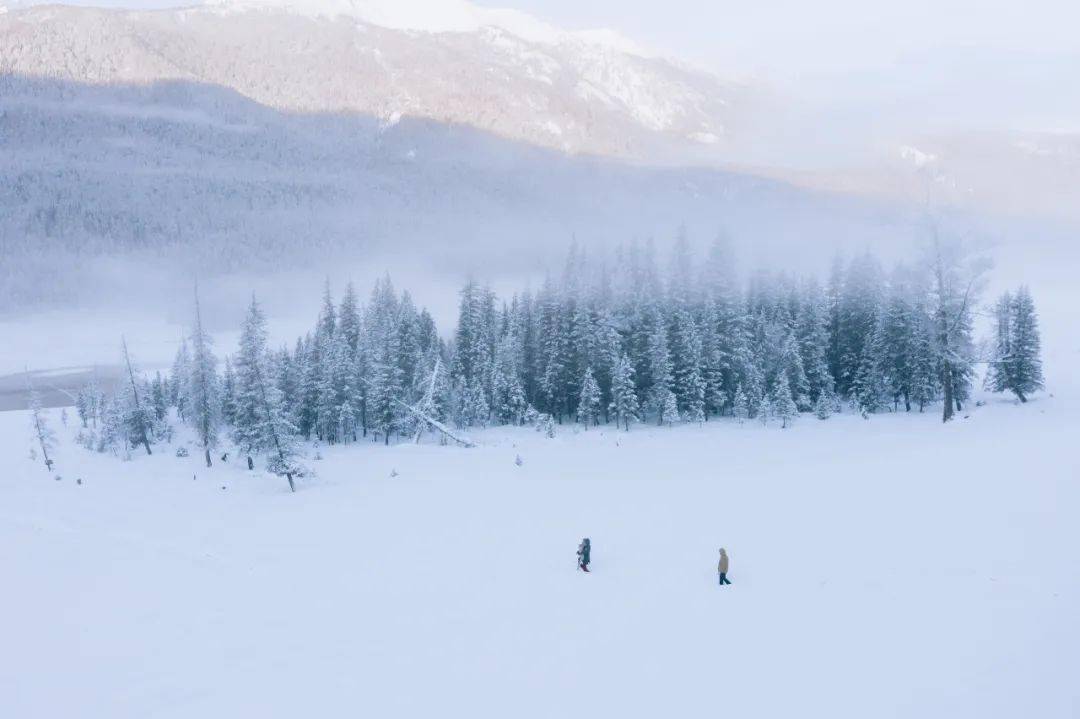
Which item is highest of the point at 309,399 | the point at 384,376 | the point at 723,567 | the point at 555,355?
the point at 555,355

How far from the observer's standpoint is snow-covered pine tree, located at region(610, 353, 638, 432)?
51.0 meters

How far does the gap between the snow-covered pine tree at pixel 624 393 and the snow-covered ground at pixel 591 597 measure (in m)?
→ 19.7

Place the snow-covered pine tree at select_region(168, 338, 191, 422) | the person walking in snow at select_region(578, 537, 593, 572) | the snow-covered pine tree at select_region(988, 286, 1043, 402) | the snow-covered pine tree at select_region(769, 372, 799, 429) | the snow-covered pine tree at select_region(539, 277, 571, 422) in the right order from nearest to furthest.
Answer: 1. the person walking in snow at select_region(578, 537, 593, 572)
2. the snow-covered pine tree at select_region(988, 286, 1043, 402)
3. the snow-covered pine tree at select_region(769, 372, 799, 429)
4. the snow-covered pine tree at select_region(539, 277, 571, 422)
5. the snow-covered pine tree at select_region(168, 338, 191, 422)

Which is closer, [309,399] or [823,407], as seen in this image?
[823,407]

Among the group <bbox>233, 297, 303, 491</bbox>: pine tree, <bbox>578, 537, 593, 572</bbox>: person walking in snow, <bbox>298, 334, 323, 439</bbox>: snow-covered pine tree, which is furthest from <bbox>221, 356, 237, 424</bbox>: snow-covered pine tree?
<bbox>578, 537, 593, 572</bbox>: person walking in snow

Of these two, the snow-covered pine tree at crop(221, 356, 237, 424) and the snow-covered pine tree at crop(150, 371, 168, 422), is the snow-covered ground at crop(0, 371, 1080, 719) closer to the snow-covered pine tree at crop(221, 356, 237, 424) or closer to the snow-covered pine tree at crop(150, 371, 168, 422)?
the snow-covered pine tree at crop(221, 356, 237, 424)

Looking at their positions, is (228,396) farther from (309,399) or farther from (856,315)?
(856,315)

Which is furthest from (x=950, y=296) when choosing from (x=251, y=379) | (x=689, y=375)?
(x=251, y=379)

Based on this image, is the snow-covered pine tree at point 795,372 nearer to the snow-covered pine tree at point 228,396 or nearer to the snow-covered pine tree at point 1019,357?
the snow-covered pine tree at point 1019,357

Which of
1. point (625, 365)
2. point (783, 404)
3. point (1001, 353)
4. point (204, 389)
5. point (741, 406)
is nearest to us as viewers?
point (1001, 353)

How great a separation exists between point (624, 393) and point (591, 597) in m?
34.8

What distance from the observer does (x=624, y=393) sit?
2012 inches

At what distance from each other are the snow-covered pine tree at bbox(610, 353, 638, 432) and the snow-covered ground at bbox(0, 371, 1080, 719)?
64.7ft

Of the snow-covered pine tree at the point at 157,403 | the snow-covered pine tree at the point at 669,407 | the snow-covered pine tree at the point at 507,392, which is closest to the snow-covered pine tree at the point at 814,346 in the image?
the snow-covered pine tree at the point at 669,407
